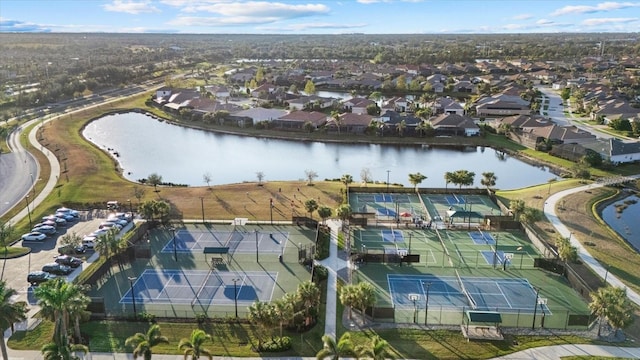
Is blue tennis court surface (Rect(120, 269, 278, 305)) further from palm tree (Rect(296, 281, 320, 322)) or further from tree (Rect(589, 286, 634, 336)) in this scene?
tree (Rect(589, 286, 634, 336))

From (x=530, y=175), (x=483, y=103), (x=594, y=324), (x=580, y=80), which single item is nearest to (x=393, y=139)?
(x=530, y=175)

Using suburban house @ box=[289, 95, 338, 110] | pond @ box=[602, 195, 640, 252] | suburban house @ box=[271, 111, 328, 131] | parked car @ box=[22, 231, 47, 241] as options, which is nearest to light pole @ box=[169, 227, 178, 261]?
parked car @ box=[22, 231, 47, 241]

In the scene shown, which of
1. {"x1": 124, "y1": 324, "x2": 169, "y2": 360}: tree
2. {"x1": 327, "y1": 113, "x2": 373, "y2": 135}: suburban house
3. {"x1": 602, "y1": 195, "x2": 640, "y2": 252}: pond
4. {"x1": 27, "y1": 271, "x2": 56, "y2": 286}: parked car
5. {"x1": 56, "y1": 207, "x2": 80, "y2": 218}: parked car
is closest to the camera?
{"x1": 124, "y1": 324, "x2": 169, "y2": 360}: tree

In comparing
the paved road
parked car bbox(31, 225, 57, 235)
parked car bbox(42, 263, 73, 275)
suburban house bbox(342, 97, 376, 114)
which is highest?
suburban house bbox(342, 97, 376, 114)

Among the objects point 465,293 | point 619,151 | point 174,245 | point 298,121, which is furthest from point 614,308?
point 298,121

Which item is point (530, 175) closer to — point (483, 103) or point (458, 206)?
point (458, 206)

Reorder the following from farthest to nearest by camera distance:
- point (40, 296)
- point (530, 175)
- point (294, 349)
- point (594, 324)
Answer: point (530, 175) → point (594, 324) → point (294, 349) → point (40, 296)

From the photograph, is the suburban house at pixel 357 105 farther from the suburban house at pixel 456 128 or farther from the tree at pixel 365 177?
the tree at pixel 365 177
